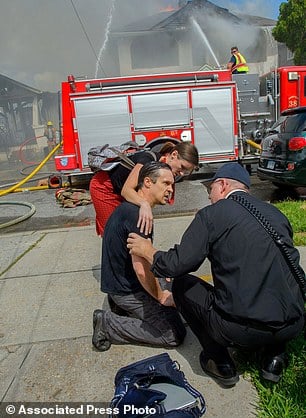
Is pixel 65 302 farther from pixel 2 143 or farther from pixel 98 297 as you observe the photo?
pixel 2 143

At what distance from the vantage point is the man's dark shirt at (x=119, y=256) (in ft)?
7.81

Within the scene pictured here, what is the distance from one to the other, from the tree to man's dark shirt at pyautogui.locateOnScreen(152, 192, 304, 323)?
19.9 meters

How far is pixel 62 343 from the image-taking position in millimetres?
2611

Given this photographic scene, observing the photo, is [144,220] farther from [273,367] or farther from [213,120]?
[213,120]

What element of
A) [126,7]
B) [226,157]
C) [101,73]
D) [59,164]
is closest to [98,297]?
[59,164]

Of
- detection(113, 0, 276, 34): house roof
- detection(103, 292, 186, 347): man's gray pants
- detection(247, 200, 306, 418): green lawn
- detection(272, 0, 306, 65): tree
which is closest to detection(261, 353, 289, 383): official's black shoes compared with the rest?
detection(247, 200, 306, 418): green lawn

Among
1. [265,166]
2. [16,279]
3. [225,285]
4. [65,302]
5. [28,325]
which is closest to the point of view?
[225,285]

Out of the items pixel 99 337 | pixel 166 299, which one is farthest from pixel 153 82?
pixel 99 337

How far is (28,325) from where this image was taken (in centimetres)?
292

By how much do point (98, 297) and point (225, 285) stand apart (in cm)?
164

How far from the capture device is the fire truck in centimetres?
815

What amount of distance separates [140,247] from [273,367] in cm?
96

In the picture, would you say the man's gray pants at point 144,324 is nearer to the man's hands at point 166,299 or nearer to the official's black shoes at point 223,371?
the man's hands at point 166,299

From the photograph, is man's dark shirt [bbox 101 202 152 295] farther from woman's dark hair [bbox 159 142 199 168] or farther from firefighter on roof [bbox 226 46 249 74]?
firefighter on roof [bbox 226 46 249 74]
